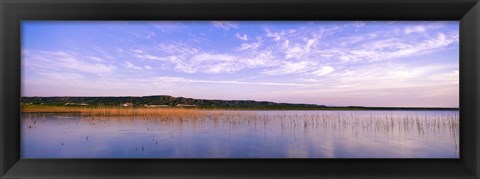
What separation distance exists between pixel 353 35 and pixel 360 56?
186 mm

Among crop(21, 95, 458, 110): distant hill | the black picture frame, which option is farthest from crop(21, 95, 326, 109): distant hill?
the black picture frame

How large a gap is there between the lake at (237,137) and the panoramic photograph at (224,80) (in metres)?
0.01

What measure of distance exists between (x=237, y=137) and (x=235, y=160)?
0.72 m

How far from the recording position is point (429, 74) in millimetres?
1680

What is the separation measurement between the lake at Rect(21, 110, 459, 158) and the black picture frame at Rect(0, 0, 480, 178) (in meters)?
0.06

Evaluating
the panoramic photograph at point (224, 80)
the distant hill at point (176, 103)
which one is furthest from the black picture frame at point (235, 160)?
the distant hill at point (176, 103)

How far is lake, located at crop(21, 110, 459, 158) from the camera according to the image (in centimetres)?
143

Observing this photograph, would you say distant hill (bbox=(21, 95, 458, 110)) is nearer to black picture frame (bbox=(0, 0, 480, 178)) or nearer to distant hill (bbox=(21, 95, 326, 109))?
distant hill (bbox=(21, 95, 326, 109))

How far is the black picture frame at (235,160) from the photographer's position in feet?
4.25

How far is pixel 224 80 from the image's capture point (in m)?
2.12

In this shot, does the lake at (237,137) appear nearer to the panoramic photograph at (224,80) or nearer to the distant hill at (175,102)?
the panoramic photograph at (224,80)

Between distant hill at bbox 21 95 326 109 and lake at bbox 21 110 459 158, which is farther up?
distant hill at bbox 21 95 326 109

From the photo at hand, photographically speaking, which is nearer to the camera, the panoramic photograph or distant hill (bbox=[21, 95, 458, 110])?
the panoramic photograph

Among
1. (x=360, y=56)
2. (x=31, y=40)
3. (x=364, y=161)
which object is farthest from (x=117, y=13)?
(x=360, y=56)
